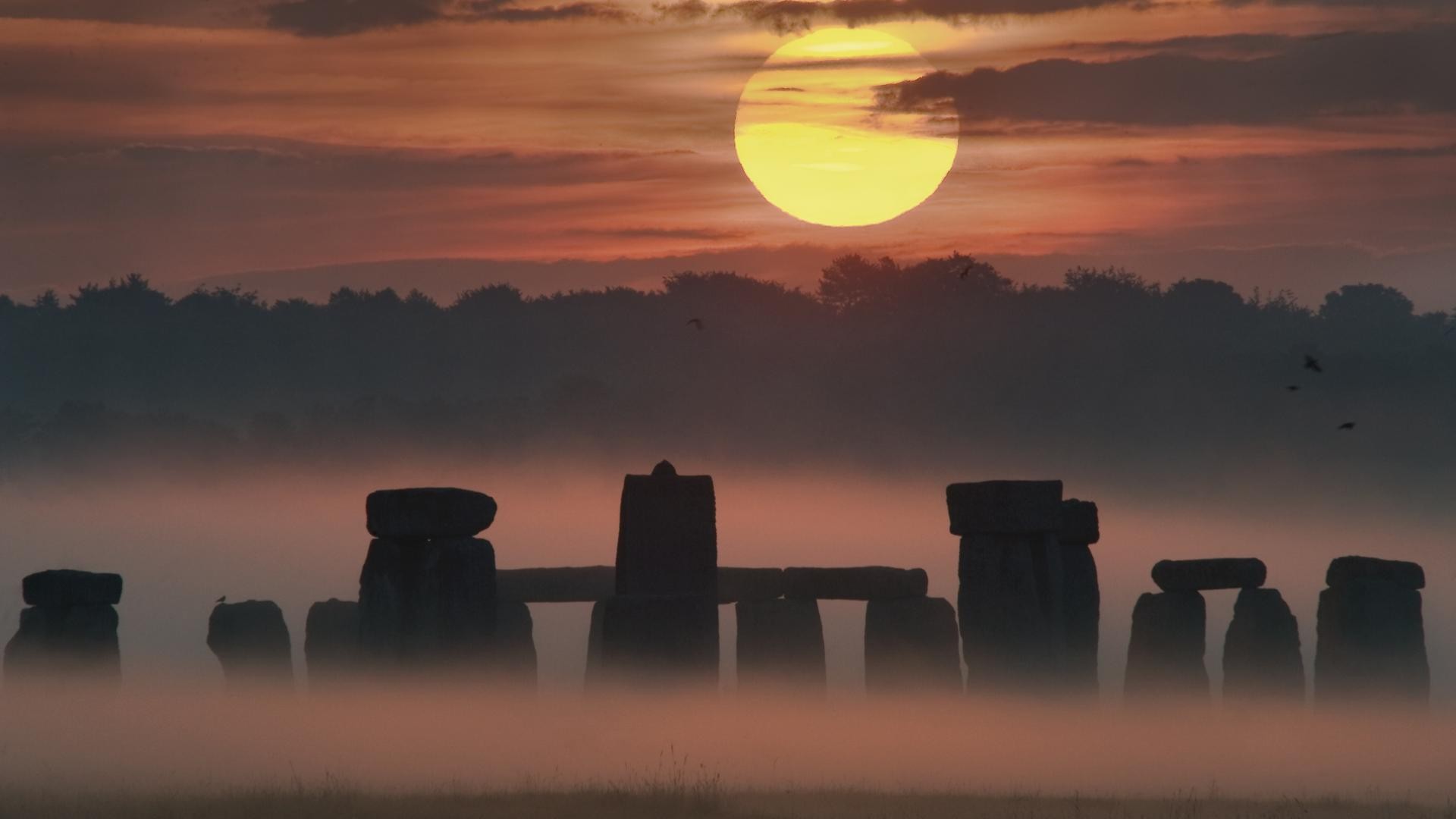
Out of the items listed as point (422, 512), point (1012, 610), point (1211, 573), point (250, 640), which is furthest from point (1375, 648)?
point (250, 640)

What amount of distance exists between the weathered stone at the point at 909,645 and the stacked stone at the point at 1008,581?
2845 mm

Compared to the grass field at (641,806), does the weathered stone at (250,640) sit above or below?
above

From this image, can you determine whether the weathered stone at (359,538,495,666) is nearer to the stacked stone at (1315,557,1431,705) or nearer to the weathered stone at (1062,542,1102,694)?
the weathered stone at (1062,542,1102,694)

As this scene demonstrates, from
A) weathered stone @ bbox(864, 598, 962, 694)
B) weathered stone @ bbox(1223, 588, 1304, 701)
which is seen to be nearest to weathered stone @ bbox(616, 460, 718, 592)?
weathered stone @ bbox(864, 598, 962, 694)

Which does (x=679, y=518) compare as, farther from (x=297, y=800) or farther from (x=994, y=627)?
(x=297, y=800)

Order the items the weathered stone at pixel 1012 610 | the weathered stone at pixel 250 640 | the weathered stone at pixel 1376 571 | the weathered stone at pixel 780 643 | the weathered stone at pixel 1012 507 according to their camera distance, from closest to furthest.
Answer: the weathered stone at pixel 1012 507 → the weathered stone at pixel 1012 610 → the weathered stone at pixel 780 643 → the weathered stone at pixel 1376 571 → the weathered stone at pixel 250 640

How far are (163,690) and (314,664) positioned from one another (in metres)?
1.81

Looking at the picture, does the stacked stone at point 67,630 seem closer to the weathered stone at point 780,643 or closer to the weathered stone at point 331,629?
the weathered stone at point 331,629

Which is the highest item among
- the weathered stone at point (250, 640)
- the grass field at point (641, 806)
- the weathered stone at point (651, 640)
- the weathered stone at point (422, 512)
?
the weathered stone at point (422, 512)

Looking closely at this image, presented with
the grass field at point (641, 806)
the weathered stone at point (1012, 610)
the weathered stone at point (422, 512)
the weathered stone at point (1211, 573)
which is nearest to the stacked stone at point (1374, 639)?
the weathered stone at point (1211, 573)

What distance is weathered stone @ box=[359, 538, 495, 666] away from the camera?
2362 cm

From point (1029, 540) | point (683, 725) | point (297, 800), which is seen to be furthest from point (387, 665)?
point (1029, 540)

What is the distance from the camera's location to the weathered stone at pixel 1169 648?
2969 centimetres

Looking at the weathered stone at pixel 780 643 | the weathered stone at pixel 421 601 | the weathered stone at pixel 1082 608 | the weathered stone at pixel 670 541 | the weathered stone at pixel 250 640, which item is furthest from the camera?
the weathered stone at pixel 250 640
